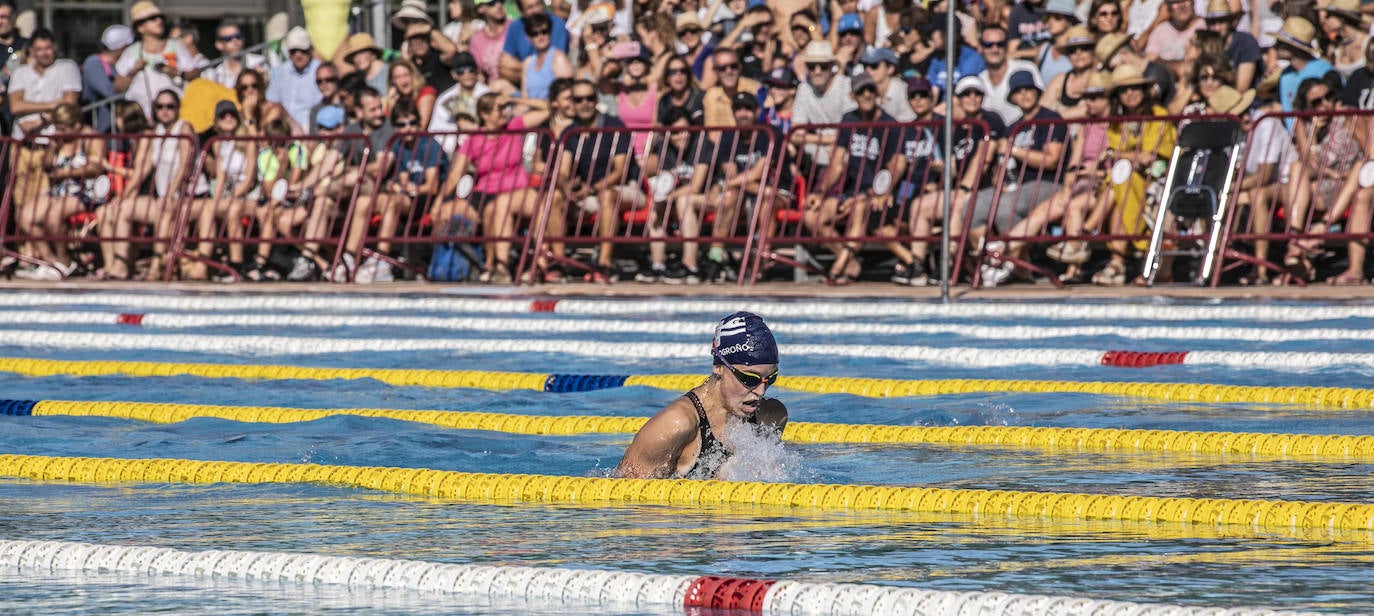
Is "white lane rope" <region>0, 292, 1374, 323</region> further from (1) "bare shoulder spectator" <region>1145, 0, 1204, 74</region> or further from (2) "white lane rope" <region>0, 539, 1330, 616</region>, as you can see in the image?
(2) "white lane rope" <region>0, 539, 1330, 616</region>

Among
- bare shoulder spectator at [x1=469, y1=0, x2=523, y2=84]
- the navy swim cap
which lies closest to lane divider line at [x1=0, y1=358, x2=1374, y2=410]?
the navy swim cap

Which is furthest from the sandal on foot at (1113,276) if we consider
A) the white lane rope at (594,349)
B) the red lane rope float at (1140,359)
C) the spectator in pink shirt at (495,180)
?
the spectator in pink shirt at (495,180)

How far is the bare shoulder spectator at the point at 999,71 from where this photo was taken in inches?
528

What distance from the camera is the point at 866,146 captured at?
13688mm

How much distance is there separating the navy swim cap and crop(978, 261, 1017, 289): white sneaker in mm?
7732

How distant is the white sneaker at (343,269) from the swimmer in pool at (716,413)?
9.12 metres

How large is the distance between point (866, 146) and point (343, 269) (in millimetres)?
4526

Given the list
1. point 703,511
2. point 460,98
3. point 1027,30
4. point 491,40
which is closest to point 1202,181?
point 1027,30

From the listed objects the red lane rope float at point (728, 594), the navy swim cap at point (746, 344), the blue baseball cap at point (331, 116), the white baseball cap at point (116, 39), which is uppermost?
the navy swim cap at point (746, 344)

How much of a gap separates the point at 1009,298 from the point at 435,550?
25.8 ft

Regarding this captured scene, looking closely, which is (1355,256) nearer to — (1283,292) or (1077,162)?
(1283,292)

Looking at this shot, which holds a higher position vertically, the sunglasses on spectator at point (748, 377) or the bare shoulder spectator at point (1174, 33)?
the bare shoulder spectator at point (1174, 33)

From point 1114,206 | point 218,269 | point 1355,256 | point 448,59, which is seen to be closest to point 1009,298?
point 1114,206

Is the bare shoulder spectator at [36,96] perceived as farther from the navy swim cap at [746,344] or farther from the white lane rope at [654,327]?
the navy swim cap at [746,344]
